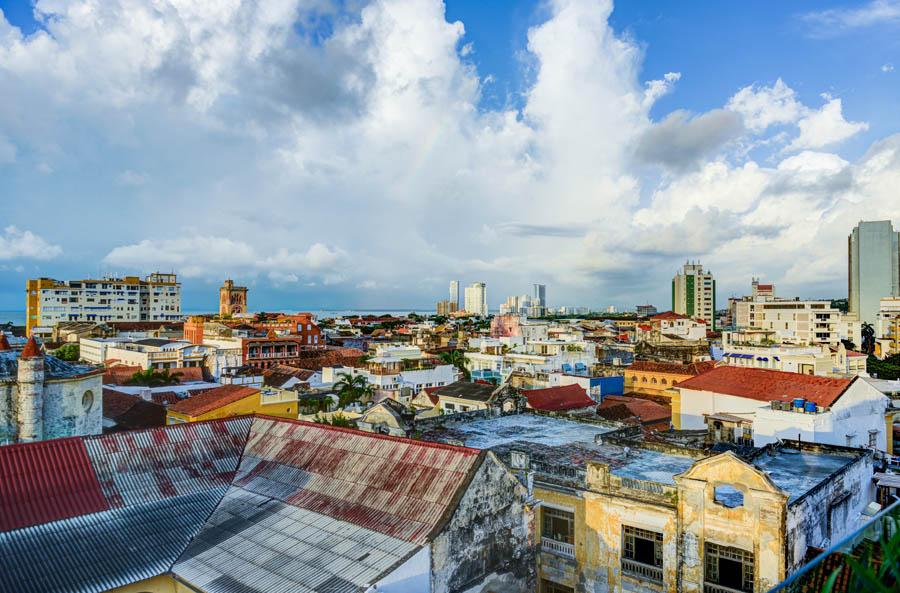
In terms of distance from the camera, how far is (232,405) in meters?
32.7

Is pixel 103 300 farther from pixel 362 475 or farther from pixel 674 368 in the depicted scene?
pixel 362 475

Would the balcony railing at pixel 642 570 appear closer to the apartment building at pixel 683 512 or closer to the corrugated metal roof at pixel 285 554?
the apartment building at pixel 683 512

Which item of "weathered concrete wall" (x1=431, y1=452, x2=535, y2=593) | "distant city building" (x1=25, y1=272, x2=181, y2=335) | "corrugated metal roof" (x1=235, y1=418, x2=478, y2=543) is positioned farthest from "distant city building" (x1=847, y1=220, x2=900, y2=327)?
"distant city building" (x1=25, y1=272, x2=181, y2=335)

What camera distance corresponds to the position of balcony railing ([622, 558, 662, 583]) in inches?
585

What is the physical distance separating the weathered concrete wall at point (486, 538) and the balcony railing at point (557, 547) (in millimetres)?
1759

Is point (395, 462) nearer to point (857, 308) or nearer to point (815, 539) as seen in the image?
point (815, 539)

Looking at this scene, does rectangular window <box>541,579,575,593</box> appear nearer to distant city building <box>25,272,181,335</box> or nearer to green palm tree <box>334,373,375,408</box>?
green palm tree <box>334,373,375,408</box>

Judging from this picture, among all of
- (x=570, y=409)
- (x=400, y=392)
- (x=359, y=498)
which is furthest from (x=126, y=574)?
(x=400, y=392)

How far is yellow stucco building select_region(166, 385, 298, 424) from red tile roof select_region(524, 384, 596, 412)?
623 inches

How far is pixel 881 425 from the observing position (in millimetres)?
28531

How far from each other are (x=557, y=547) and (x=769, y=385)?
22714mm

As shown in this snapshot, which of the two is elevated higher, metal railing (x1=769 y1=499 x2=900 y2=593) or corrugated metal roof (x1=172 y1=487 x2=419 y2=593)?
metal railing (x1=769 y1=499 x2=900 y2=593)

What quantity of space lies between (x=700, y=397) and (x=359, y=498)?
2858 cm

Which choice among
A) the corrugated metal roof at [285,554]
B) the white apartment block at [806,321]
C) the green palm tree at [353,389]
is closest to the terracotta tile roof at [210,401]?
the green palm tree at [353,389]
